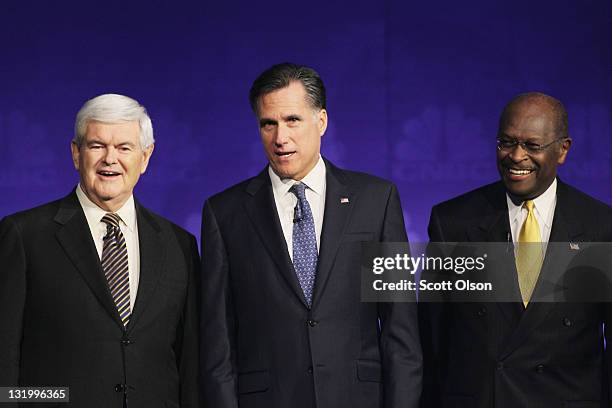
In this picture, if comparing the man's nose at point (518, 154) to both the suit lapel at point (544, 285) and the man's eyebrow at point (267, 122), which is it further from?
the man's eyebrow at point (267, 122)

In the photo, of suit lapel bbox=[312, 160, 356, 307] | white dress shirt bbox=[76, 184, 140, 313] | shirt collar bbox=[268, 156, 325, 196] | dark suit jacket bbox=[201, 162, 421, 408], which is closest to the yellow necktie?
dark suit jacket bbox=[201, 162, 421, 408]

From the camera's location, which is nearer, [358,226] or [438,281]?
[358,226]

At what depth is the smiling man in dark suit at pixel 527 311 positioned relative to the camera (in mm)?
3402

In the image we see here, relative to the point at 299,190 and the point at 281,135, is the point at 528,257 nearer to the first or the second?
the point at 299,190

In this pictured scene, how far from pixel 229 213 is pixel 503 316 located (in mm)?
969

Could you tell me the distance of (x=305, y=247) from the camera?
3.38m

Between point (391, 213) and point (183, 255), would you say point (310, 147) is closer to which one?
point (391, 213)

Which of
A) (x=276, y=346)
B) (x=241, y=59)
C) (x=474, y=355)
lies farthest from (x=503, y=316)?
(x=241, y=59)

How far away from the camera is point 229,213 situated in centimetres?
346

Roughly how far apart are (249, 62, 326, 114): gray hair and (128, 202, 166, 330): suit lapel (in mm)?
531

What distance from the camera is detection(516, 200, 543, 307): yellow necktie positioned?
3.46 metres

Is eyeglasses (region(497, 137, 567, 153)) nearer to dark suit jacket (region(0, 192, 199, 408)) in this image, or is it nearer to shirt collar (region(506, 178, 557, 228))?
shirt collar (region(506, 178, 557, 228))

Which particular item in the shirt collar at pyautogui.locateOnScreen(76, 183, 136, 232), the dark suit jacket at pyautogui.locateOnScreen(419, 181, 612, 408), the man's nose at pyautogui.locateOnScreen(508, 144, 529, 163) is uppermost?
the man's nose at pyautogui.locateOnScreen(508, 144, 529, 163)

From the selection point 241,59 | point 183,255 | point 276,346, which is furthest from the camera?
point 241,59
